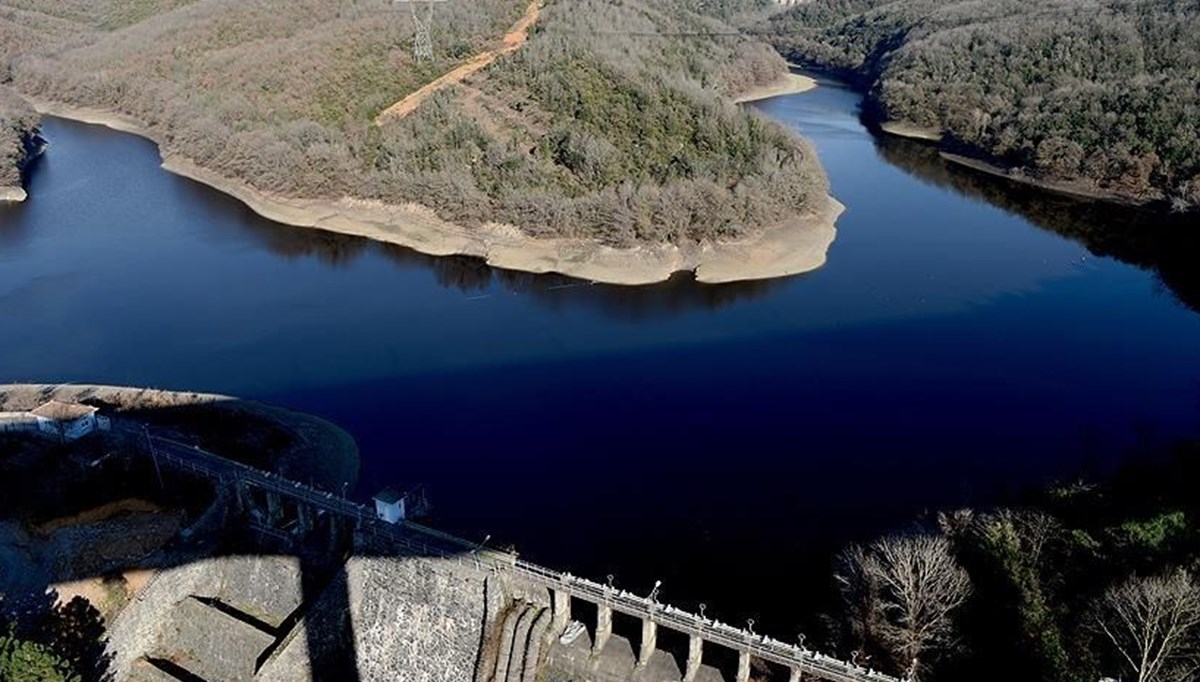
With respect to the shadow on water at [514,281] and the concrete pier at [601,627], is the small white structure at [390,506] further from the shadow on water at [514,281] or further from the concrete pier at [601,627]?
the shadow on water at [514,281]

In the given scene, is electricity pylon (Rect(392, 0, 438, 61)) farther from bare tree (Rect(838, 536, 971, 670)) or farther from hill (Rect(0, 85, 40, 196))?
bare tree (Rect(838, 536, 971, 670))

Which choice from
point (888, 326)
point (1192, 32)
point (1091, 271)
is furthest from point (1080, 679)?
point (1192, 32)

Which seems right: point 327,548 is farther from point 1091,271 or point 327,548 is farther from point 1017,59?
point 1017,59

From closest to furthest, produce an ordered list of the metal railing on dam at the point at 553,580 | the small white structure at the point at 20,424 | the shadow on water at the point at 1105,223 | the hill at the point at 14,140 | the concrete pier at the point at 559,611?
the metal railing on dam at the point at 553,580 < the concrete pier at the point at 559,611 < the small white structure at the point at 20,424 < the shadow on water at the point at 1105,223 < the hill at the point at 14,140

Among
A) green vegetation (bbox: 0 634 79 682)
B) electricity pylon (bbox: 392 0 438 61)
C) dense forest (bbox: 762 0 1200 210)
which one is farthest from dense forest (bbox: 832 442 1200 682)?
electricity pylon (bbox: 392 0 438 61)

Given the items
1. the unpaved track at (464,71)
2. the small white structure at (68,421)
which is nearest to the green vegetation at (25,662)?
the small white structure at (68,421)

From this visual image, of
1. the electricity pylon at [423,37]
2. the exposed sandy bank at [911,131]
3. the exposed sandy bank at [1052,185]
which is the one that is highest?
the electricity pylon at [423,37]
